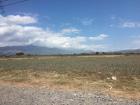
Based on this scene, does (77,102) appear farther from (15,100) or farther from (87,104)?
(15,100)

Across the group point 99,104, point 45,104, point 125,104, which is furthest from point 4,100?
point 125,104

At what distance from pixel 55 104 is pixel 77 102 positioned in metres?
1.07

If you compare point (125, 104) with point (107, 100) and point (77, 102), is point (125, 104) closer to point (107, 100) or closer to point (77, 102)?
point (107, 100)

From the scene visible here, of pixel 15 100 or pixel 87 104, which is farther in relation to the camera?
pixel 15 100

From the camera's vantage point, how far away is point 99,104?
11445 mm

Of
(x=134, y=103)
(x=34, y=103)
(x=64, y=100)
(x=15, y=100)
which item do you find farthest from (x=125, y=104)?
(x=15, y=100)

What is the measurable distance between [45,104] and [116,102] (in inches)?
128

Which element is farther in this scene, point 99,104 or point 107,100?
point 107,100

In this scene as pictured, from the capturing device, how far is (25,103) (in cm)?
1173

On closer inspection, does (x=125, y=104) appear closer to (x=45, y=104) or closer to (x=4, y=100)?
(x=45, y=104)

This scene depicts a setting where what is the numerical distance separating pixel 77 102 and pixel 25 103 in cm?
232

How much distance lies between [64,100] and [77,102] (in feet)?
2.71

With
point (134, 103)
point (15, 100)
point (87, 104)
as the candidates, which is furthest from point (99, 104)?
point (15, 100)

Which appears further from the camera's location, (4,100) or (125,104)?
(4,100)
